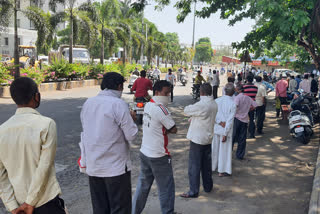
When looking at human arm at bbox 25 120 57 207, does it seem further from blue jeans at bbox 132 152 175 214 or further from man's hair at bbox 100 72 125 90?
blue jeans at bbox 132 152 175 214

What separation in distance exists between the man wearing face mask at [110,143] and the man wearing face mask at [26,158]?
2.43 feet

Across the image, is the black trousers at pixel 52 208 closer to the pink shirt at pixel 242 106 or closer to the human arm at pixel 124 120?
the human arm at pixel 124 120

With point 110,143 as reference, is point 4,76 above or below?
below

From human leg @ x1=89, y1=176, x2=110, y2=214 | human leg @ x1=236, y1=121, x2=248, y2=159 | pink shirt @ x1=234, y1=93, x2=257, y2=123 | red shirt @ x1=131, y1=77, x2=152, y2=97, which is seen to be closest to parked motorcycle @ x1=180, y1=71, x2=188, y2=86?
red shirt @ x1=131, y1=77, x2=152, y2=97

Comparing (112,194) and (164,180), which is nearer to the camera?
(112,194)

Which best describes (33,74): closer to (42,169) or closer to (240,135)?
(240,135)

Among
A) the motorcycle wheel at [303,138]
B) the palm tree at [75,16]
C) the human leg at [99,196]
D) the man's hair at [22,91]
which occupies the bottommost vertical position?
the motorcycle wheel at [303,138]

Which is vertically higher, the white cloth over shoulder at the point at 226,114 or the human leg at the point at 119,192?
the white cloth over shoulder at the point at 226,114

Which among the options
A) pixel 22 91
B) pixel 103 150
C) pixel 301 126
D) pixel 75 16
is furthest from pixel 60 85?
pixel 22 91

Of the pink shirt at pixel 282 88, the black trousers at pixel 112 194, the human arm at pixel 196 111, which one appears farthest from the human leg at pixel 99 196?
the pink shirt at pixel 282 88

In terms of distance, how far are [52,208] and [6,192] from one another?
33 centimetres

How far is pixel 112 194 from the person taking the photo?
3.06 m

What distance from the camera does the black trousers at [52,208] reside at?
2.28 meters

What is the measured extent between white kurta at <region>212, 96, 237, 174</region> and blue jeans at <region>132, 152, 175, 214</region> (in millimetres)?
2054
